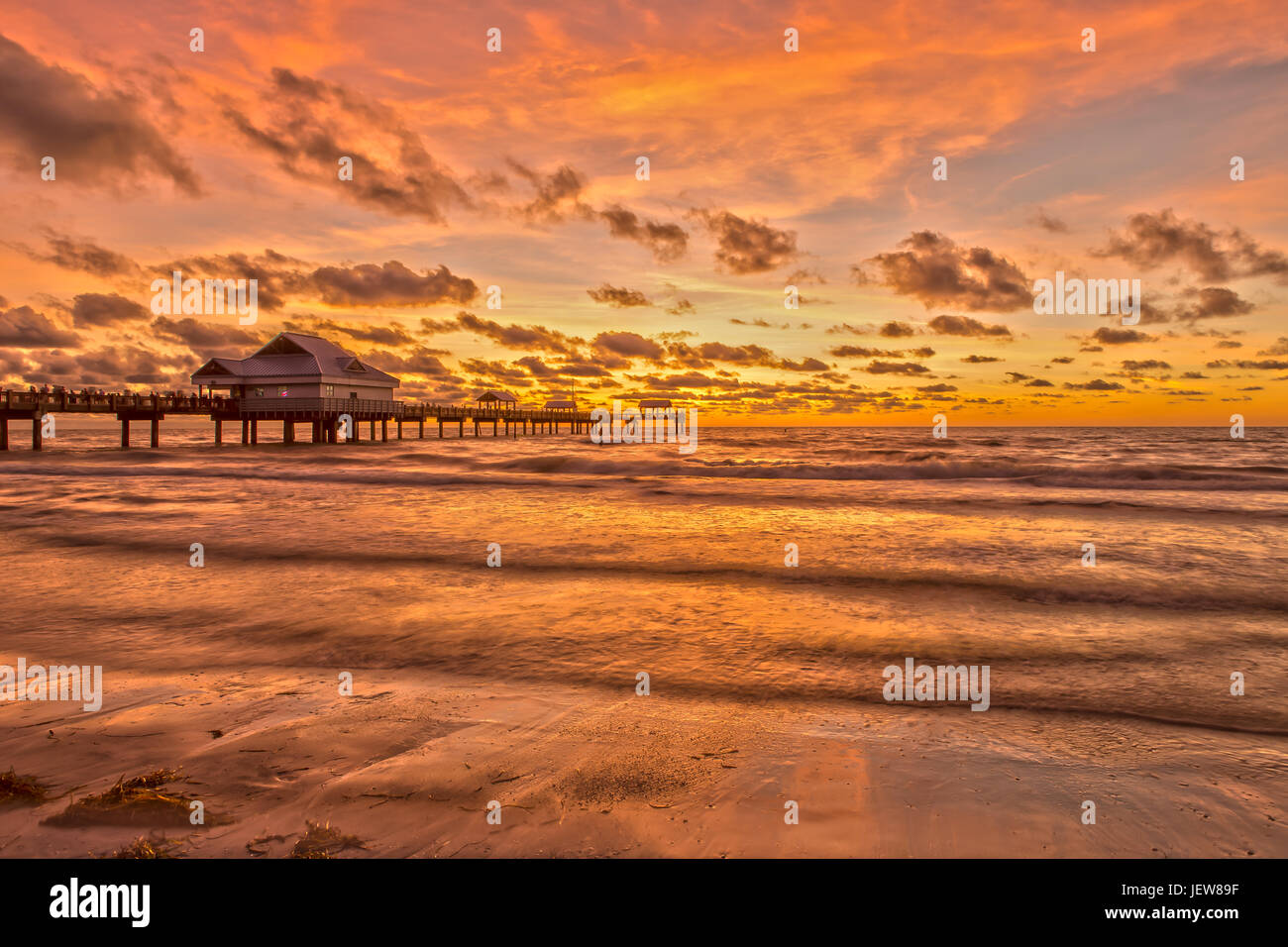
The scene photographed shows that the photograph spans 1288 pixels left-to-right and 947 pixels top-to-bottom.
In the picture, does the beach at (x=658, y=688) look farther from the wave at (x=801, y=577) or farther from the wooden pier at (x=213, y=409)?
the wooden pier at (x=213, y=409)

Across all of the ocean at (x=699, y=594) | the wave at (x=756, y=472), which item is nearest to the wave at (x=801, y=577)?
the ocean at (x=699, y=594)

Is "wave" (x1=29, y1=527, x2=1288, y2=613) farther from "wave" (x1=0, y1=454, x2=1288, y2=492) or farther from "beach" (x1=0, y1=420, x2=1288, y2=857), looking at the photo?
"wave" (x1=0, y1=454, x2=1288, y2=492)

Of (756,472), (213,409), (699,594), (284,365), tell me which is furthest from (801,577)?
→ (213,409)

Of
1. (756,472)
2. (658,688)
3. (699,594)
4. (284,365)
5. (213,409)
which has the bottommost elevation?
(658,688)

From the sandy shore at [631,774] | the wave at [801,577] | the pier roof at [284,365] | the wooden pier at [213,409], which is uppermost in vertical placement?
the pier roof at [284,365]

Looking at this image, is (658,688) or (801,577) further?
(801,577)

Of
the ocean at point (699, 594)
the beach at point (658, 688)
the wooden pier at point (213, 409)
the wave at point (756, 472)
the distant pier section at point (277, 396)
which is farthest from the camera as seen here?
the distant pier section at point (277, 396)

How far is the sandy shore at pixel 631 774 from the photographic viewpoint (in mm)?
Result: 3254

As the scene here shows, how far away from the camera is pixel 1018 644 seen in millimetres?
7070

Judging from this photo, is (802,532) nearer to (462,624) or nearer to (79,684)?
(462,624)

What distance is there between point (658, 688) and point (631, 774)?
175cm

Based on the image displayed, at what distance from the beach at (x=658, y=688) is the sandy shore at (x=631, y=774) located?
24 millimetres

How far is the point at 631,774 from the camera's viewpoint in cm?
397

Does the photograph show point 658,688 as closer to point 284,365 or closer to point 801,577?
point 801,577
